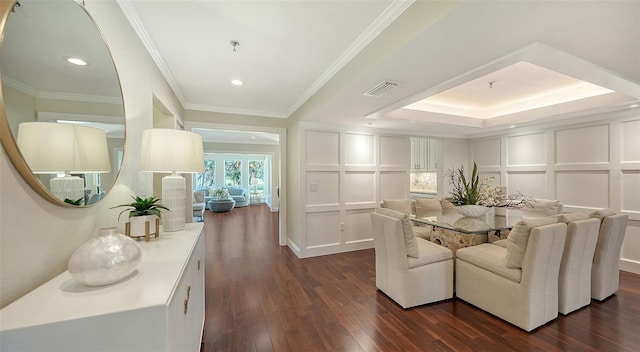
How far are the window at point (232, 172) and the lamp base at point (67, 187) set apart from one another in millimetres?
10615

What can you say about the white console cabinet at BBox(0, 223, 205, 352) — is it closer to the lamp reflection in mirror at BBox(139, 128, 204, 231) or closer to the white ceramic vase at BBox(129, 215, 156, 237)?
the white ceramic vase at BBox(129, 215, 156, 237)

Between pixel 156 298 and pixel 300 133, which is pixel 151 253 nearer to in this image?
pixel 156 298

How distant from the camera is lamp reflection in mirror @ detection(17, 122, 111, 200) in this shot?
84 cm

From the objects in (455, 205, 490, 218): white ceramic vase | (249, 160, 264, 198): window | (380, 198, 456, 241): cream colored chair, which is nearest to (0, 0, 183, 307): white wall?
(380, 198, 456, 241): cream colored chair

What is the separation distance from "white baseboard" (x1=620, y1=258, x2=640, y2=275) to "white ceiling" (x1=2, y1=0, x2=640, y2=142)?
2.11 meters

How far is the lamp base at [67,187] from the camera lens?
94 centimetres

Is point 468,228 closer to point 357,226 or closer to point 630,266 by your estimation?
point 357,226

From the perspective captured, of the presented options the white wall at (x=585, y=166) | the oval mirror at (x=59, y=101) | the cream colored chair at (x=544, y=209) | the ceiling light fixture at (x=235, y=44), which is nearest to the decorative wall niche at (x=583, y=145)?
the white wall at (x=585, y=166)

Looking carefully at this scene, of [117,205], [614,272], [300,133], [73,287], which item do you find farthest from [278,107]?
[614,272]

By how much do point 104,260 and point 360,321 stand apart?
2.08 meters

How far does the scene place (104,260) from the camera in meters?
0.86

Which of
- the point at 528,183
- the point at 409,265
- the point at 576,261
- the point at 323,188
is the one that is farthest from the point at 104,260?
the point at 528,183

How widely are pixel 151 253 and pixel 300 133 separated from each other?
297 cm

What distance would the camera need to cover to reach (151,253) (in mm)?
1241
